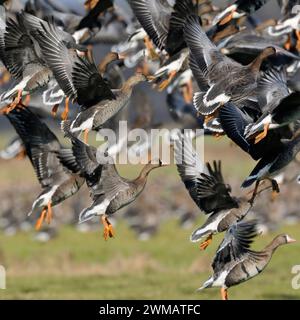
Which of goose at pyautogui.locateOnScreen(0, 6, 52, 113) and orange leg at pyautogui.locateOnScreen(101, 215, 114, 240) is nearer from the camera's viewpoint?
orange leg at pyautogui.locateOnScreen(101, 215, 114, 240)

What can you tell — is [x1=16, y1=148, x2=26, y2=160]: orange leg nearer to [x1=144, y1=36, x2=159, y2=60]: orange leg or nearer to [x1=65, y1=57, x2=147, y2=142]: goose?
[x1=144, y1=36, x2=159, y2=60]: orange leg

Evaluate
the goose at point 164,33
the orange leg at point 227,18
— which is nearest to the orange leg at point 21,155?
the goose at point 164,33

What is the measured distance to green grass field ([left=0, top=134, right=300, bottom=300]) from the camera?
14875 mm

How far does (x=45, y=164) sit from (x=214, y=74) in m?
2.44

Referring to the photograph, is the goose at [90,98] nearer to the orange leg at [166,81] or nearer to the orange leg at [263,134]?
the orange leg at [166,81]

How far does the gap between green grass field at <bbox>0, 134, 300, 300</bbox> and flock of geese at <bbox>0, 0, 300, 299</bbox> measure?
8.95 ft

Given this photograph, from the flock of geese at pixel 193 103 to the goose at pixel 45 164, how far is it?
1 cm

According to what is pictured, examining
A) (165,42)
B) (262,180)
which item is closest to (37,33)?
(165,42)

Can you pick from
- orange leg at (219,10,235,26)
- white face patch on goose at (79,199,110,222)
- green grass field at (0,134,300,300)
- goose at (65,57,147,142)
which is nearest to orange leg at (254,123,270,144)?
→ goose at (65,57,147,142)

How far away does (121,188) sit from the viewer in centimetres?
1114

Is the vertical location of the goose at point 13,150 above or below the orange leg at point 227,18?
below

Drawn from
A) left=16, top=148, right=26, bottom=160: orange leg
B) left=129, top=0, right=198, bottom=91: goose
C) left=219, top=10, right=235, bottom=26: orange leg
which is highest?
left=129, top=0, right=198, bottom=91: goose

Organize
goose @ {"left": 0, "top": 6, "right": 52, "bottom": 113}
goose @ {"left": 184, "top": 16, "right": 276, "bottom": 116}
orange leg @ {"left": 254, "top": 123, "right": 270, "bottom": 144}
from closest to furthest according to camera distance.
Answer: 1. orange leg @ {"left": 254, "top": 123, "right": 270, "bottom": 144}
2. goose @ {"left": 184, "top": 16, "right": 276, "bottom": 116}
3. goose @ {"left": 0, "top": 6, "right": 52, "bottom": 113}

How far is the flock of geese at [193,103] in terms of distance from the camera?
1036cm
